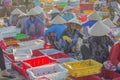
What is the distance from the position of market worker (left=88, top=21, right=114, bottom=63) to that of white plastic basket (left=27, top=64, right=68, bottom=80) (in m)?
1.05

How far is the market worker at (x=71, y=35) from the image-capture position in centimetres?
661

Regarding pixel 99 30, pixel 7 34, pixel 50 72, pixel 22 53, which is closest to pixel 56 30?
pixel 22 53

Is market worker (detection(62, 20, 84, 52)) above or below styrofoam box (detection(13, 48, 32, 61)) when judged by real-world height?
above

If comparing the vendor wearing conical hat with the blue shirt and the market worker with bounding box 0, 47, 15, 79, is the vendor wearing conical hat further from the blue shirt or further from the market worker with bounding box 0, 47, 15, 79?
the market worker with bounding box 0, 47, 15, 79

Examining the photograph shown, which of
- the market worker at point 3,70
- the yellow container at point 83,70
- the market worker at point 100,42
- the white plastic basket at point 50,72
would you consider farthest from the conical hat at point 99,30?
the market worker at point 3,70

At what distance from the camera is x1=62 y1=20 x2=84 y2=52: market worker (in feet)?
21.7

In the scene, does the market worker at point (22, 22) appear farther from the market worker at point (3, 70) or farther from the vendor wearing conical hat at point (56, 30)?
the market worker at point (3, 70)

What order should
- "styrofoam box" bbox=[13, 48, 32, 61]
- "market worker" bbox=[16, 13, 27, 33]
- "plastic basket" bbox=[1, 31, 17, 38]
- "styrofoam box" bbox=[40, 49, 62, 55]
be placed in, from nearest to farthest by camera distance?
"styrofoam box" bbox=[13, 48, 32, 61] < "styrofoam box" bbox=[40, 49, 62, 55] < "plastic basket" bbox=[1, 31, 17, 38] < "market worker" bbox=[16, 13, 27, 33]

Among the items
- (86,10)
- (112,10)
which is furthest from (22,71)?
(86,10)

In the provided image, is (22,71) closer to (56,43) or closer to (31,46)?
(31,46)

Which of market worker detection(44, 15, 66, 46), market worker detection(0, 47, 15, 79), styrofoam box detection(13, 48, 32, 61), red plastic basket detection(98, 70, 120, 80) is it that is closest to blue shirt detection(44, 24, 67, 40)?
market worker detection(44, 15, 66, 46)

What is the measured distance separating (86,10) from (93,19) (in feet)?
21.2

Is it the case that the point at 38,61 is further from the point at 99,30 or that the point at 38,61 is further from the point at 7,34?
the point at 7,34

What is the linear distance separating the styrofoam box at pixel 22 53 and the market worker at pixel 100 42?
1.26 meters
